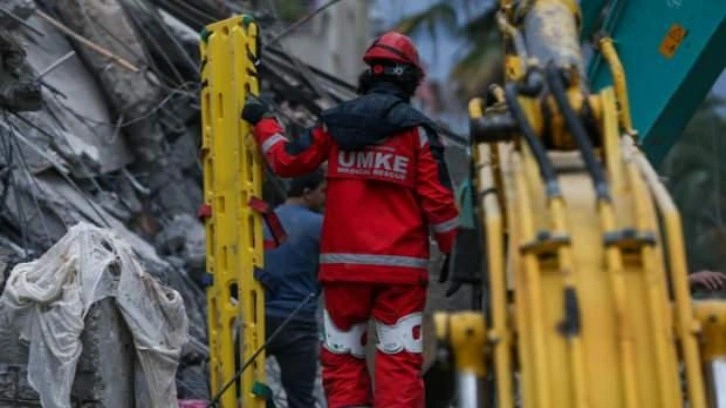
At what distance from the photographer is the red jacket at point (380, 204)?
272 inches

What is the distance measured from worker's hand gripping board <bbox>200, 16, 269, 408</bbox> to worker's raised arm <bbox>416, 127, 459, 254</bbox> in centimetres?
71

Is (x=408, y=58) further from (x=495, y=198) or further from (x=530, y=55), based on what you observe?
(x=495, y=198)

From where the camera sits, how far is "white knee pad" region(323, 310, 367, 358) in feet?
23.1

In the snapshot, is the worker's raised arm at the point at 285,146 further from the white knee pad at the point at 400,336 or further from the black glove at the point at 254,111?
the white knee pad at the point at 400,336

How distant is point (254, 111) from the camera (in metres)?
7.16

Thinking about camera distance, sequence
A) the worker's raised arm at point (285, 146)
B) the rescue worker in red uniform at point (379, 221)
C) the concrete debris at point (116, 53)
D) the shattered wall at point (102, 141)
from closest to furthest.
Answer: the rescue worker in red uniform at point (379, 221) < the worker's raised arm at point (285, 146) < the shattered wall at point (102, 141) < the concrete debris at point (116, 53)

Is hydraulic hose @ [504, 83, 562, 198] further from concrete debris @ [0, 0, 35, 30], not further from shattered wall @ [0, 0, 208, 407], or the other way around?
concrete debris @ [0, 0, 35, 30]

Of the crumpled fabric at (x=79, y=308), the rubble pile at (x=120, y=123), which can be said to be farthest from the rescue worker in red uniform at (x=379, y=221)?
the rubble pile at (x=120, y=123)

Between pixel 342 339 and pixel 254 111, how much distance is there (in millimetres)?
955

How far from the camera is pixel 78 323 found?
6789 mm

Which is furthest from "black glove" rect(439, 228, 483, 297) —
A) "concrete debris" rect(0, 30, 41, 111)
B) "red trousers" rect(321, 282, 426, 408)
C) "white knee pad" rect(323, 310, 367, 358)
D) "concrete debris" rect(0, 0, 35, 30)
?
"concrete debris" rect(0, 0, 35, 30)

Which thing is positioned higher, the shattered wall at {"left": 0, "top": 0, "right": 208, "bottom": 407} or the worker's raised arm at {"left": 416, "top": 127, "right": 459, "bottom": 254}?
the shattered wall at {"left": 0, "top": 0, "right": 208, "bottom": 407}

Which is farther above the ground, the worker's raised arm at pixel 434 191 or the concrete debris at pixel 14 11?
the concrete debris at pixel 14 11

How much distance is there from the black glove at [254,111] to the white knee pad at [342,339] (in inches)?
31.5
